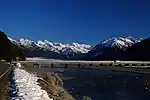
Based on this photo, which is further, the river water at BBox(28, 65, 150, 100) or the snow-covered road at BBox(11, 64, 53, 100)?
the river water at BBox(28, 65, 150, 100)

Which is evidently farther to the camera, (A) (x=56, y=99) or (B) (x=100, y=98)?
(B) (x=100, y=98)

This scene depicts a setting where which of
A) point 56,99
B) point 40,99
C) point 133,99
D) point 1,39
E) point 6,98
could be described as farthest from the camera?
point 1,39

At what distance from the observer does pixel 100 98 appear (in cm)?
3244

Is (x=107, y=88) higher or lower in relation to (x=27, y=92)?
lower

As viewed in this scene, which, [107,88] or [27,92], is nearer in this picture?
[27,92]

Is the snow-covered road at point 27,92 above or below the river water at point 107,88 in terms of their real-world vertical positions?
above

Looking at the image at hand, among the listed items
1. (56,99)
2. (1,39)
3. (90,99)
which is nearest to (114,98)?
(90,99)

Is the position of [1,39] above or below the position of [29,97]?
above

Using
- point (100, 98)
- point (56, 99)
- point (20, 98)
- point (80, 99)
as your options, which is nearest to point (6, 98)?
point (20, 98)

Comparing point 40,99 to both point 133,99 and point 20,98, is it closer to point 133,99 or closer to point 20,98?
point 20,98

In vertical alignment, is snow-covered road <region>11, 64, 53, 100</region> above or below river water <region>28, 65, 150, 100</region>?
above

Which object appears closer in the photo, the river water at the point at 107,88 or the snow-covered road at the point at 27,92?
the snow-covered road at the point at 27,92

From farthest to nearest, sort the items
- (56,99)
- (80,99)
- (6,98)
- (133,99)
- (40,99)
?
(133,99) < (80,99) < (56,99) < (6,98) < (40,99)

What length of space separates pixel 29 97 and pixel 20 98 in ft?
1.41
